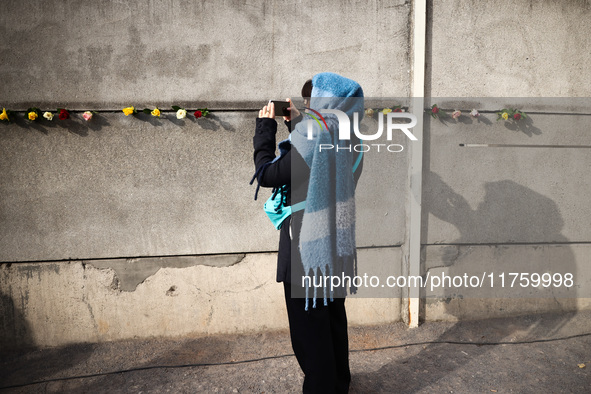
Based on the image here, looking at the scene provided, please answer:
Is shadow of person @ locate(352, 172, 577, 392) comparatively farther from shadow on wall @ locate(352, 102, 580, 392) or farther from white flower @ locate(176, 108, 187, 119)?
white flower @ locate(176, 108, 187, 119)

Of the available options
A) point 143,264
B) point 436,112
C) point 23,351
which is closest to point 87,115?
point 143,264

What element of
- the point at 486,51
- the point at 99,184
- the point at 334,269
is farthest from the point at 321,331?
the point at 486,51

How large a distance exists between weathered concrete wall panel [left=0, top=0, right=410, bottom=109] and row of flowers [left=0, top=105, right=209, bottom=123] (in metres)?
0.07

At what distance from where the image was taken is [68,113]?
301 centimetres

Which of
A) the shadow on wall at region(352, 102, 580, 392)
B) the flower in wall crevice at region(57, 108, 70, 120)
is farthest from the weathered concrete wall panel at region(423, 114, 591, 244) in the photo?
the flower in wall crevice at region(57, 108, 70, 120)

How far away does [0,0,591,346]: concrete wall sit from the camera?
10.0ft

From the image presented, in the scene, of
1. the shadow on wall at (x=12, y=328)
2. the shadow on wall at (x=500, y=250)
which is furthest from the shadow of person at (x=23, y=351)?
the shadow on wall at (x=500, y=250)

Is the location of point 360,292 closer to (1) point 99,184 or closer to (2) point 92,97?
(1) point 99,184

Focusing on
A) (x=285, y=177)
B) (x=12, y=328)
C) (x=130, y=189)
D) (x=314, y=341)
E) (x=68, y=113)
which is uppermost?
(x=68, y=113)

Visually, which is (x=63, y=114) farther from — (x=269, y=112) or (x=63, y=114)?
(x=269, y=112)

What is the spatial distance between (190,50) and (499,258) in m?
3.07

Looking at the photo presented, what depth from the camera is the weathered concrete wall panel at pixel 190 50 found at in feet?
9.81

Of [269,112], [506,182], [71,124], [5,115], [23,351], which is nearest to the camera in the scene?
[269,112]

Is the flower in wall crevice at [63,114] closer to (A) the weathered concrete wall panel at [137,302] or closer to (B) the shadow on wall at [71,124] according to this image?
(B) the shadow on wall at [71,124]
